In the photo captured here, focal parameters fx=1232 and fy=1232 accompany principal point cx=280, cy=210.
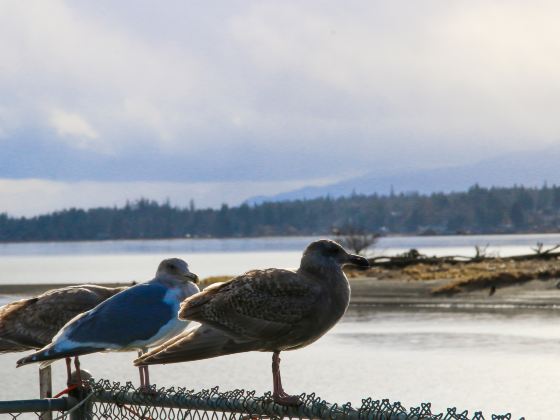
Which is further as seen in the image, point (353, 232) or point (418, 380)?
point (353, 232)

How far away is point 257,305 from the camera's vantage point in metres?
7.82

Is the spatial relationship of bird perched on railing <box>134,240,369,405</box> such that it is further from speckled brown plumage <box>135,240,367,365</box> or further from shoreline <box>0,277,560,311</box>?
shoreline <box>0,277,560,311</box>

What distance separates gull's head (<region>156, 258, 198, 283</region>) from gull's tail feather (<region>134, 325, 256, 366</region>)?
1.57 m

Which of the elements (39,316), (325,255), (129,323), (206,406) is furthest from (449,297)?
(206,406)

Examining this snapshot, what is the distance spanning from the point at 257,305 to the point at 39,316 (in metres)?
3.05

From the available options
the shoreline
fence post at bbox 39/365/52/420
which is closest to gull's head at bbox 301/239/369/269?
fence post at bbox 39/365/52/420

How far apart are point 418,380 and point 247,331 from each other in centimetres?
2424

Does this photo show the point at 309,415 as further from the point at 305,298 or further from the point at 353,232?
the point at 353,232

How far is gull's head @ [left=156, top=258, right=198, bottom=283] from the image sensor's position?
9.27 metres

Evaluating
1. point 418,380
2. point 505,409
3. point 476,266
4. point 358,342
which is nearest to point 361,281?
point 476,266

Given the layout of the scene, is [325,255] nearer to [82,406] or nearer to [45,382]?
[82,406]

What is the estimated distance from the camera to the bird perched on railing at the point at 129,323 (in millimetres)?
7965

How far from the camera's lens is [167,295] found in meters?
8.87

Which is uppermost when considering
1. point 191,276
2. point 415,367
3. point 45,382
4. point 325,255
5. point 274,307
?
point 325,255
